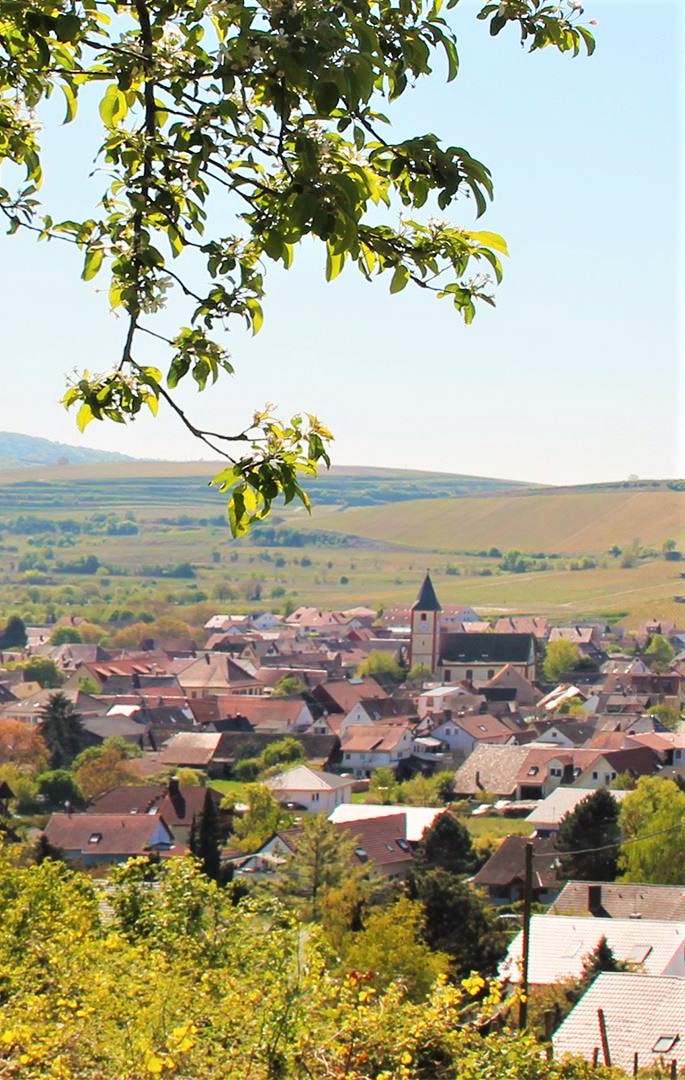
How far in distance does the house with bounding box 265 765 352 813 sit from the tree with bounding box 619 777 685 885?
9.38 m

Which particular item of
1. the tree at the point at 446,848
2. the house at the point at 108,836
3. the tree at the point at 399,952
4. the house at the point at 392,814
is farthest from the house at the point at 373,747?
the tree at the point at 399,952

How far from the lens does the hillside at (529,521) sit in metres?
145

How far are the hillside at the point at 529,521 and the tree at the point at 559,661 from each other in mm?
59105

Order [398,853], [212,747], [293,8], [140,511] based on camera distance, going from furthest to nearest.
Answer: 1. [140,511]
2. [212,747]
3. [398,853]
4. [293,8]

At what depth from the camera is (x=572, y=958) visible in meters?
16.5

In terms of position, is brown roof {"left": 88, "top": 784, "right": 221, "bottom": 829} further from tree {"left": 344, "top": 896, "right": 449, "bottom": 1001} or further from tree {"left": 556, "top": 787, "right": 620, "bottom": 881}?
tree {"left": 344, "top": 896, "right": 449, "bottom": 1001}

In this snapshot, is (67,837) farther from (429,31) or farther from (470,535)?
(470,535)

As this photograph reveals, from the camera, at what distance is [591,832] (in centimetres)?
2717

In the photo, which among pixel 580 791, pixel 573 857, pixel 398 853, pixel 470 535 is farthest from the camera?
pixel 470 535

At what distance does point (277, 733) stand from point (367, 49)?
48.9 metres

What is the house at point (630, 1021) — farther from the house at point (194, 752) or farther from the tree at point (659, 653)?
the tree at point (659, 653)

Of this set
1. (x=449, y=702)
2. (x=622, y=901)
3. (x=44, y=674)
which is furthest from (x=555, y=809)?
(x=44, y=674)

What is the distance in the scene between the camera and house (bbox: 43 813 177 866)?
2973 centimetres

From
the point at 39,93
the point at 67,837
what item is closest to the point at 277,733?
the point at 67,837
